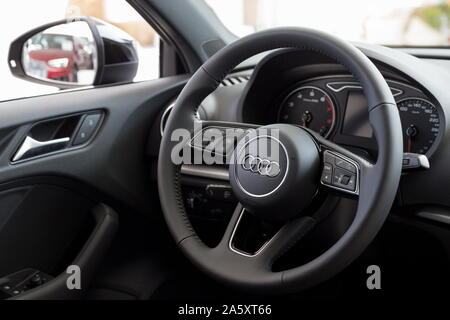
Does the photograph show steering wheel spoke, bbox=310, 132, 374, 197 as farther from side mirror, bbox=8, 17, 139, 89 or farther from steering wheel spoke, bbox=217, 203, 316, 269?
side mirror, bbox=8, 17, 139, 89

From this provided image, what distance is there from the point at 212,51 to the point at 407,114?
0.67 meters

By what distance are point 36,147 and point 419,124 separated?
96cm

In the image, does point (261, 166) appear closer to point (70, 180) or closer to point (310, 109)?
point (310, 109)

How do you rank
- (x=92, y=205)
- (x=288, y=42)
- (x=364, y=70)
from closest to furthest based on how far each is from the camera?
1. (x=364, y=70)
2. (x=288, y=42)
3. (x=92, y=205)

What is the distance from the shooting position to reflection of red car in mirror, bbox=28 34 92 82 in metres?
1.62

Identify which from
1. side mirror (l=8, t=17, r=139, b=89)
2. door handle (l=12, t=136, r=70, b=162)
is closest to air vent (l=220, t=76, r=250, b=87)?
side mirror (l=8, t=17, r=139, b=89)

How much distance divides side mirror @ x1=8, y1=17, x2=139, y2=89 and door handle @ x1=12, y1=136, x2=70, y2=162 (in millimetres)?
256

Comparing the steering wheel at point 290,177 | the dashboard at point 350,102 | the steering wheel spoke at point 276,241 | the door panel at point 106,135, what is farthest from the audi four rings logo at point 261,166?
the door panel at point 106,135

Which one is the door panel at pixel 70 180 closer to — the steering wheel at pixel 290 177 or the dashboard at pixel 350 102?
the dashboard at pixel 350 102

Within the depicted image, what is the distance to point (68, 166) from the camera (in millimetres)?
1443

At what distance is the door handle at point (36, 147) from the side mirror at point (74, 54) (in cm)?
26
